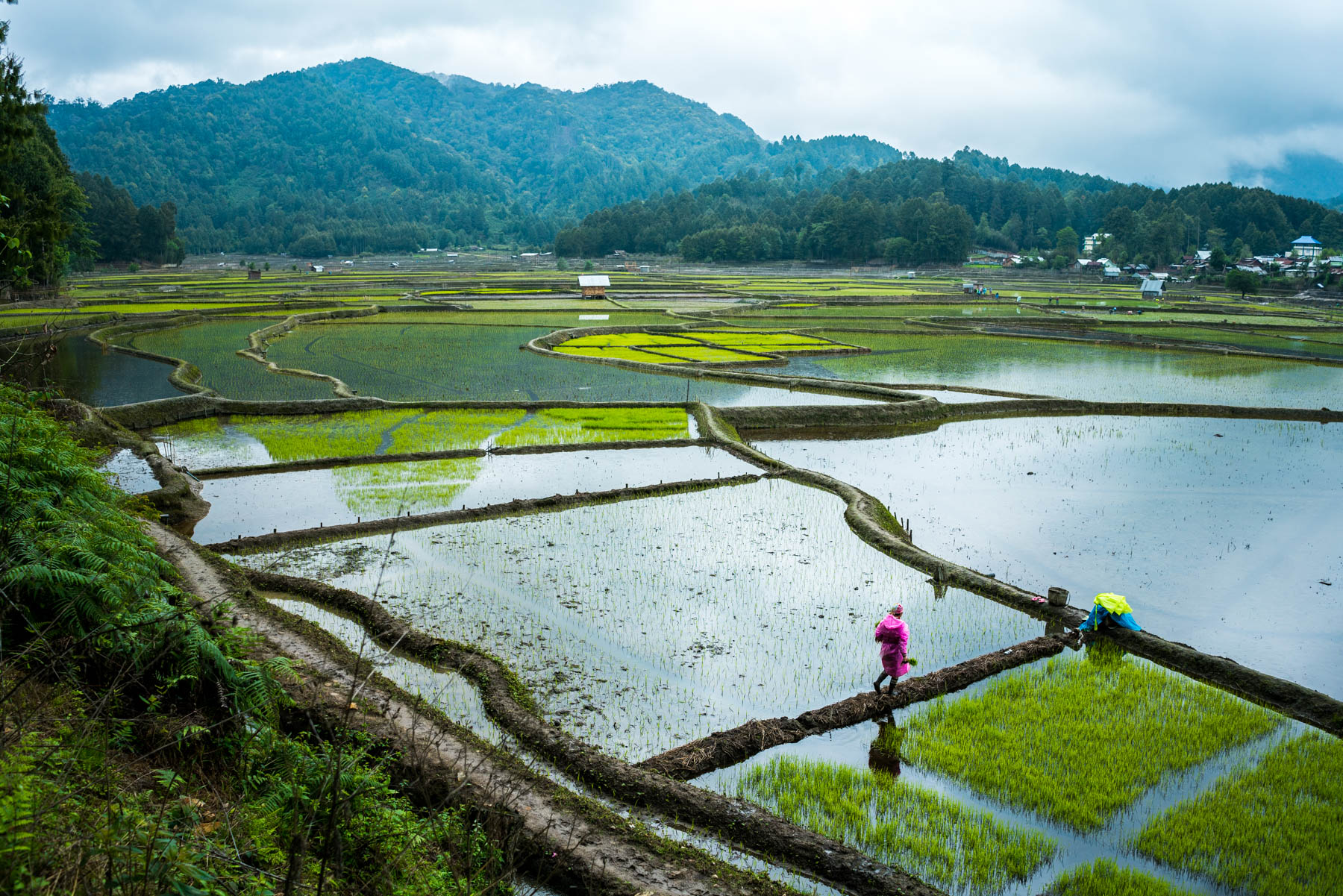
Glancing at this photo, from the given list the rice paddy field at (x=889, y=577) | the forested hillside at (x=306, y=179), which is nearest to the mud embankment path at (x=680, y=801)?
the rice paddy field at (x=889, y=577)

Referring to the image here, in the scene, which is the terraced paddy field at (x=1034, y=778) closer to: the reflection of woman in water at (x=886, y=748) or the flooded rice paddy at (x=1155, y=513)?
the reflection of woman in water at (x=886, y=748)

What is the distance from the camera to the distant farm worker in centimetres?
916

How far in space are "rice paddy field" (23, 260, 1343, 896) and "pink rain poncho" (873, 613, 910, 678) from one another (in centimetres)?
44

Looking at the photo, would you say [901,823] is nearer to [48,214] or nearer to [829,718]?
[829,718]

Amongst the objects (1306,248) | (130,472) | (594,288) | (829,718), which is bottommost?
(829,718)

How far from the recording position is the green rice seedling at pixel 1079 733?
6.41 meters

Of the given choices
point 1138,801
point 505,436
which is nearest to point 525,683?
point 1138,801

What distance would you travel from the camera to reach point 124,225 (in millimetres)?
69000

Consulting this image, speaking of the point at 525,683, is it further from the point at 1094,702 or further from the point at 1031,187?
the point at 1031,187

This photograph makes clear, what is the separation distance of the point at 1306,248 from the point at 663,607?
103 m

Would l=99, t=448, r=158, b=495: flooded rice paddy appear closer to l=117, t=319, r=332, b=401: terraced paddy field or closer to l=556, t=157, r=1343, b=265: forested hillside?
l=117, t=319, r=332, b=401: terraced paddy field

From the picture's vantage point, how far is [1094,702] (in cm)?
782

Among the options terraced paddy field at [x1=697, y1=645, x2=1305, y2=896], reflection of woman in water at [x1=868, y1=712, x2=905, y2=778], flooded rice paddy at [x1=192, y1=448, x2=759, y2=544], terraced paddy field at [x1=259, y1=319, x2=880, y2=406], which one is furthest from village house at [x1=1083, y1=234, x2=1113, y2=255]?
reflection of woman in water at [x1=868, y1=712, x2=905, y2=778]

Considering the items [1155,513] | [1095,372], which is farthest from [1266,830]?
[1095,372]
